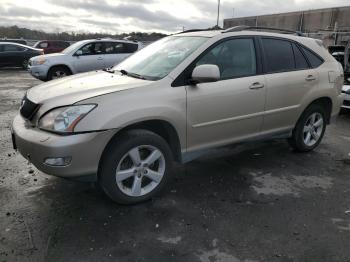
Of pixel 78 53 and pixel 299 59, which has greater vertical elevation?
pixel 299 59

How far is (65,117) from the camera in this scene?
10.9ft

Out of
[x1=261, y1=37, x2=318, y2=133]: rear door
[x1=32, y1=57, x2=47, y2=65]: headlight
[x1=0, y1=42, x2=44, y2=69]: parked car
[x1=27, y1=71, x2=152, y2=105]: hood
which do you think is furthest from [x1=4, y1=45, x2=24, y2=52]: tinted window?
[x1=261, y1=37, x2=318, y2=133]: rear door

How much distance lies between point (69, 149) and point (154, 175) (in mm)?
985

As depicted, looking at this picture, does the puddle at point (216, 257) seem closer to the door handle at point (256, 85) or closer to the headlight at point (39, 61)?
the door handle at point (256, 85)

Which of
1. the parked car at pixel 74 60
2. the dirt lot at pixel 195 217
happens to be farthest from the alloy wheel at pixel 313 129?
the parked car at pixel 74 60

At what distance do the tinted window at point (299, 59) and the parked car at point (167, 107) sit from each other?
0.6 inches

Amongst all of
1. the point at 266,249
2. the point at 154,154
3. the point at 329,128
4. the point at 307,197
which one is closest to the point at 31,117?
the point at 154,154

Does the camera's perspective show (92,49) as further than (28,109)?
Yes

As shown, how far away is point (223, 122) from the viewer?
14.0 ft

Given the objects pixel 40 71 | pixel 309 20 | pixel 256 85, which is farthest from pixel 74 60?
pixel 309 20

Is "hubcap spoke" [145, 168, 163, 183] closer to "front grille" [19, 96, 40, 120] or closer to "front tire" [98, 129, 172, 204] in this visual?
"front tire" [98, 129, 172, 204]

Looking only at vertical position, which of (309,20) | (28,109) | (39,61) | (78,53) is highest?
(309,20)

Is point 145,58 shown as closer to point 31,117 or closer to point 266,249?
point 31,117

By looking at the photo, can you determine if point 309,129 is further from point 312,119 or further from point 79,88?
point 79,88
